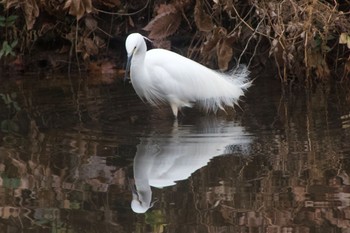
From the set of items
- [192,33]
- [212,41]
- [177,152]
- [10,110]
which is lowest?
[177,152]

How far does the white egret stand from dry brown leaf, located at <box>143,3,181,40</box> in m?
1.22

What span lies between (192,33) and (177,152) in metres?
3.54

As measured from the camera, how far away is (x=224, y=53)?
7309 mm

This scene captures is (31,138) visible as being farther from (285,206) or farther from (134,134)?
(285,206)

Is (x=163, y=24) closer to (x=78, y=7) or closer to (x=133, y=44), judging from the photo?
(x=78, y=7)

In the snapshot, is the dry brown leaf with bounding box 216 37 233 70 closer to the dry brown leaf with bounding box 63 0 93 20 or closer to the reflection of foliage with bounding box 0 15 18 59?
the dry brown leaf with bounding box 63 0 93 20

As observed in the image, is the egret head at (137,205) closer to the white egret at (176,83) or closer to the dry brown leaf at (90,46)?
the white egret at (176,83)

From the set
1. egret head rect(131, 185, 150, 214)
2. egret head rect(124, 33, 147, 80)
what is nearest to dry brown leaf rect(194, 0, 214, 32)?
egret head rect(124, 33, 147, 80)

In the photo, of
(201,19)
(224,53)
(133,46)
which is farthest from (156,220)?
(201,19)

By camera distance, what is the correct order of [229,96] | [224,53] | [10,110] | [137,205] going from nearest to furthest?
[137,205] → [229,96] → [10,110] → [224,53]

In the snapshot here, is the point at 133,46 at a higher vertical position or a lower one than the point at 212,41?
lower

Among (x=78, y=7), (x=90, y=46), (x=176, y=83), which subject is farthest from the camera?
(x=90, y=46)

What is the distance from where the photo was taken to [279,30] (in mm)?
7012

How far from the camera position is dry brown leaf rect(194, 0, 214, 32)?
7621 mm
